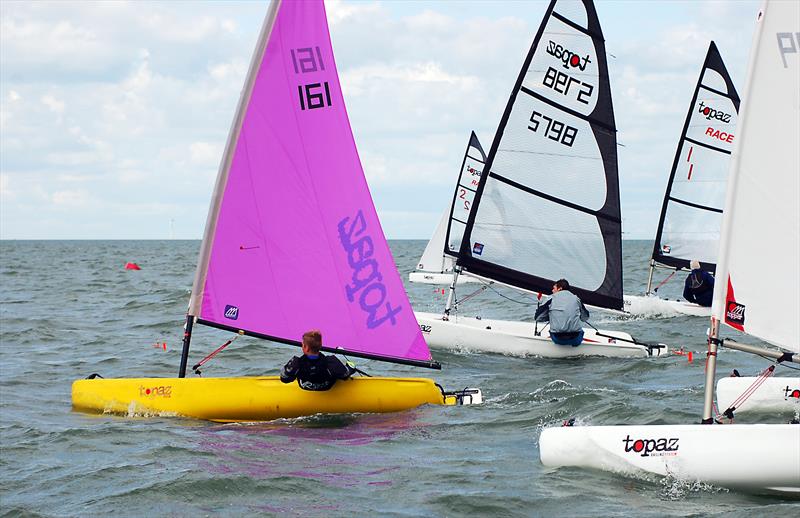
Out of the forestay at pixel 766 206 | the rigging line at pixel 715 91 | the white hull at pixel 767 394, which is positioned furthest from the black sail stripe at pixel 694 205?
the forestay at pixel 766 206

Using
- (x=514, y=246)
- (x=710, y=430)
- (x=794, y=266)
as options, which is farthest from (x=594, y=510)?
(x=514, y=246)

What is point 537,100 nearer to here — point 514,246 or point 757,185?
point 514,246

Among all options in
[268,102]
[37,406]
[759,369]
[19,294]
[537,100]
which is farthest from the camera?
[19,294]

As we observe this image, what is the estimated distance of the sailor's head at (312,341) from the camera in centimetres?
1162

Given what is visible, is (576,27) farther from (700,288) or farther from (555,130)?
(700,288)

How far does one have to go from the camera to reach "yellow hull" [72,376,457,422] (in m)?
11.9

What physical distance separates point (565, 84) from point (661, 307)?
30.9ft

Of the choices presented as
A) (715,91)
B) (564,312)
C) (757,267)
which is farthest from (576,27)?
(715,91)

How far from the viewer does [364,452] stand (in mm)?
10414

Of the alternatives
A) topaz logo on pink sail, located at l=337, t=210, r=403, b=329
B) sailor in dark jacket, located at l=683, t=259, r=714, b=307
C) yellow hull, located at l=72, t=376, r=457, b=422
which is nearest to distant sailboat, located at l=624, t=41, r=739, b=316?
sailor in dark jacket, located at l=683, t=259, r=714, b=307

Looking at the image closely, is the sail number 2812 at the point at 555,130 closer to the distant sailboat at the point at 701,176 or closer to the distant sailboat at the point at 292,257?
the distant sailboat at the point at 292,257

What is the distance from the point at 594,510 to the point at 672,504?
64 centimetres

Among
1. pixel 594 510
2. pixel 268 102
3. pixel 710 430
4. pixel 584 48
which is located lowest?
pixel 594 510

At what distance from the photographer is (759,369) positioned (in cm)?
1636
